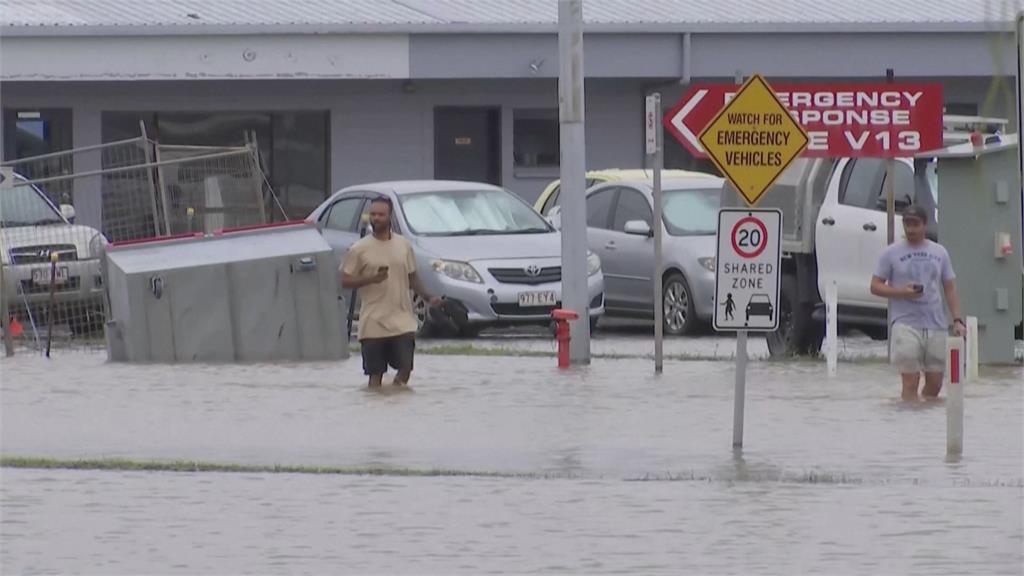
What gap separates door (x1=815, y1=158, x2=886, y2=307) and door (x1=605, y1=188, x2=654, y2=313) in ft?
12.4

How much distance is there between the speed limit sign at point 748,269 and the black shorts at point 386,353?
418 centimetres

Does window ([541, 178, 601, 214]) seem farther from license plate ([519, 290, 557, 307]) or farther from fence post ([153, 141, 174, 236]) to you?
fence post ([153, 141, 174, 236])

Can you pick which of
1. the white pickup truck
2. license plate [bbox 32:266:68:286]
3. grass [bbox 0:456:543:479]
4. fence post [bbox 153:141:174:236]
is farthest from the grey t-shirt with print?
license plate [bbox 32:266:68:286]

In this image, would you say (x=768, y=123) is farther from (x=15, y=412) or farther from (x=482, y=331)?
(x=482, y=331)

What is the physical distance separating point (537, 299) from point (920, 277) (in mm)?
6185

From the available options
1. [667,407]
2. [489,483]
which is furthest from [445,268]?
[489,483]

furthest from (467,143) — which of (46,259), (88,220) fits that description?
(46,259)

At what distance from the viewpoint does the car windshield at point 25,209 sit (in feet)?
68.9

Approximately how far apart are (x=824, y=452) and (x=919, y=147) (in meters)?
5.98

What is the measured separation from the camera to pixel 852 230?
18703mm

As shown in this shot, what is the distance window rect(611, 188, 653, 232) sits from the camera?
23344mm

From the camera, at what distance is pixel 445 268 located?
21.3 metres

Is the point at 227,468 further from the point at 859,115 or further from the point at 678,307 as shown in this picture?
the point at 678,307

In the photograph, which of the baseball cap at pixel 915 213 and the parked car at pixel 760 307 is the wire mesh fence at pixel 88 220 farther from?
the parked car at pixel 760 307
